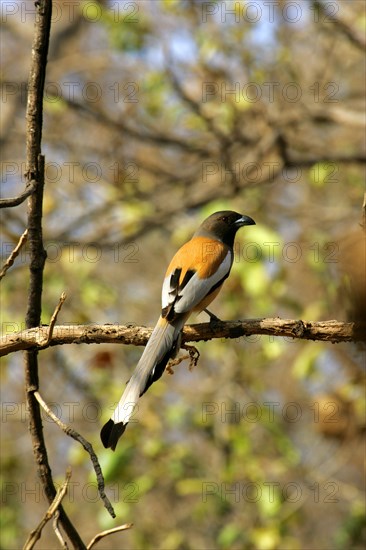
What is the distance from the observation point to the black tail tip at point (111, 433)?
2742 mm

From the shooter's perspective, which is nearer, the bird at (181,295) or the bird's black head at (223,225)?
the bird at (181,295)

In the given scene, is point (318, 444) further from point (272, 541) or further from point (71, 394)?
point (71, 394)

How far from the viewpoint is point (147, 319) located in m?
9.91

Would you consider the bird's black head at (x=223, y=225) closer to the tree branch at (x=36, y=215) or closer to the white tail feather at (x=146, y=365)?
the white tail feather at (x=146, y=365)

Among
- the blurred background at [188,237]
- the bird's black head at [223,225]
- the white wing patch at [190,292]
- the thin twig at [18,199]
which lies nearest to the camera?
the thin twig at [18,199]

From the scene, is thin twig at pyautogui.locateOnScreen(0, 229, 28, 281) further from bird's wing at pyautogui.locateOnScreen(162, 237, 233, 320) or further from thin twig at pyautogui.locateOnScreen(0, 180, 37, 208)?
bird's wing at pyautogui.locateOnScreen(162, 237, 233, 320)

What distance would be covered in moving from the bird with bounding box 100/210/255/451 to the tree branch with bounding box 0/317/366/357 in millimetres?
225

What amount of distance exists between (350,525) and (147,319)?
408cm

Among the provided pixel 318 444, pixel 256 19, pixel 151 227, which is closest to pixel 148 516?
pixel 318 444

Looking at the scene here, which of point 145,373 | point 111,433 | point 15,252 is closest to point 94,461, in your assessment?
point 111,433

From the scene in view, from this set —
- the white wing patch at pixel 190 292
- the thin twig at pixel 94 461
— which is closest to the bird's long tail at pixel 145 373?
the white wing patch at pixel 190 292

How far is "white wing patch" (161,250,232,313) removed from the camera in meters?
3.81

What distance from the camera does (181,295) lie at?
392cm

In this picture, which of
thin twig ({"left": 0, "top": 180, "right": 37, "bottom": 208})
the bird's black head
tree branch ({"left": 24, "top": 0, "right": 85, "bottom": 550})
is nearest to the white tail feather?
tree branch ({"left": 24, "top": 0, "right": 85, "bottom": 550})
